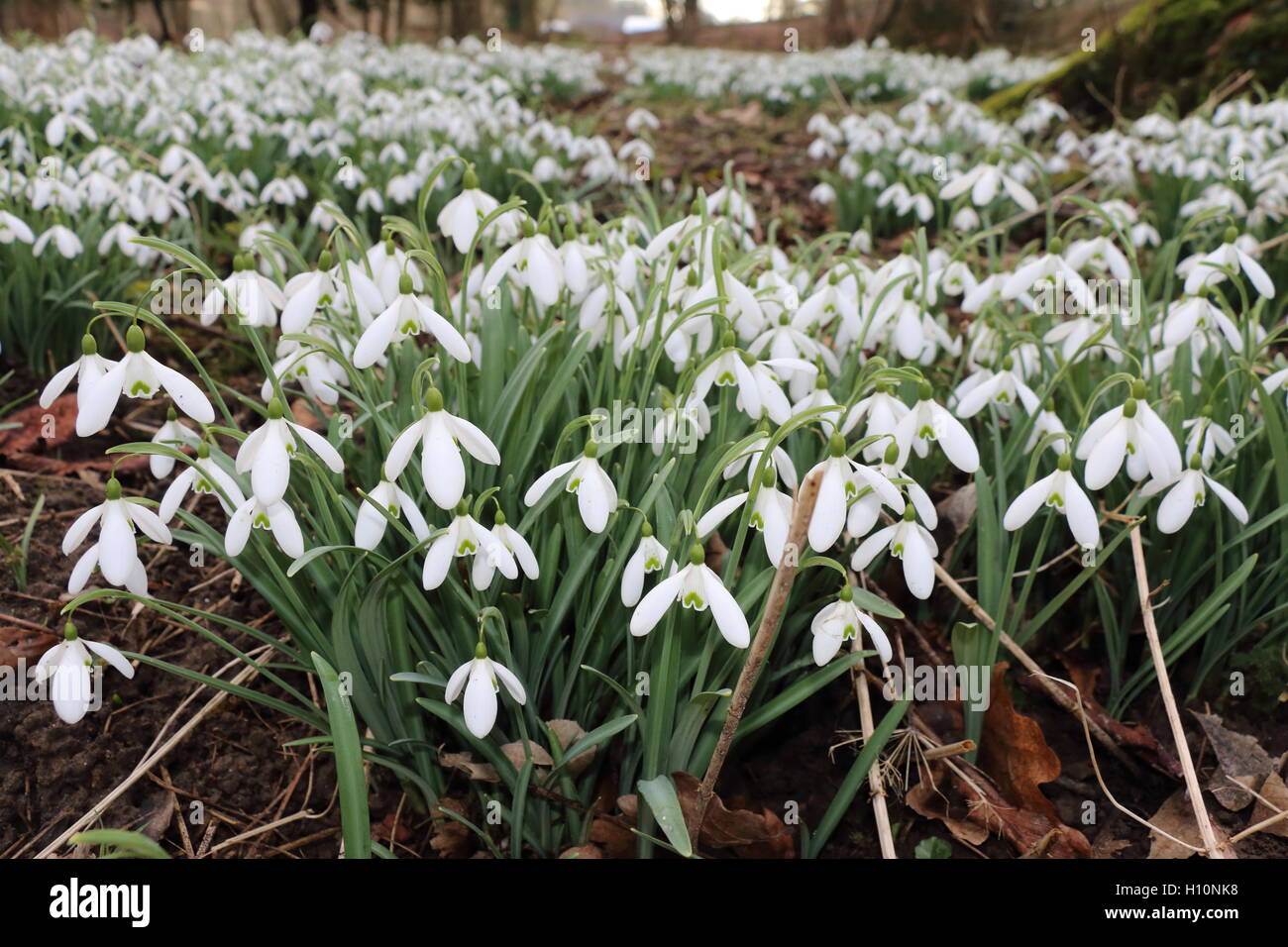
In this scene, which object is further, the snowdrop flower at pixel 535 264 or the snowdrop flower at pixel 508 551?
the snowdrop flower at pixel 535 264

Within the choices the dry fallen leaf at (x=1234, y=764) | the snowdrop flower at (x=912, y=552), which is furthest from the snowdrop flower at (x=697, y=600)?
the dry fallen leaf at (x=1234, y=764)

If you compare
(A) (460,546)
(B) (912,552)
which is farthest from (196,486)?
(B) (912,552)

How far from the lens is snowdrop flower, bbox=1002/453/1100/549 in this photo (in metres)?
1.23

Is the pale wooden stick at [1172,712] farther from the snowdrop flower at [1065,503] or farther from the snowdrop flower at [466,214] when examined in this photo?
the snowdrop flower at [466,214]

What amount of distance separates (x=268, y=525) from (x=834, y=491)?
2.11 ft

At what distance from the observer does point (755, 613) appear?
1.31 metres

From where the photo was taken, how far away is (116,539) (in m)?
1.09

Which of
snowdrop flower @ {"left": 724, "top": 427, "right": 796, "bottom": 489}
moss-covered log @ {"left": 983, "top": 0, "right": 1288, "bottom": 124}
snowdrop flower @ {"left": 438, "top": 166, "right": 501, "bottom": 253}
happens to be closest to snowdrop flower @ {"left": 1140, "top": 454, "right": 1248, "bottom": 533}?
snowdrop flower @ {"left": 724, "top": 427, "right": 796, "bottom": 489}

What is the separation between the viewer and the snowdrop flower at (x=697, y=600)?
1061 mm

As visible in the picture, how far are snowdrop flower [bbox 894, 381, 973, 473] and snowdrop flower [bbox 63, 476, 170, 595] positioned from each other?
924 millimetres

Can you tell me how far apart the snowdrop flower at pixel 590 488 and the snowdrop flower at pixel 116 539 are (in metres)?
0.45

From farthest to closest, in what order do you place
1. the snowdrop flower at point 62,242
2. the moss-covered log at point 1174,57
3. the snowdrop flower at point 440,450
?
the moss-covered log at point 1174,57
the snowdrop flower at point 62,242
the snowdrop flower at point 440,450

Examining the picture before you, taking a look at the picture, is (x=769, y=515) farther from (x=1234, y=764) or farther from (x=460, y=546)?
(x=1234, y=764)

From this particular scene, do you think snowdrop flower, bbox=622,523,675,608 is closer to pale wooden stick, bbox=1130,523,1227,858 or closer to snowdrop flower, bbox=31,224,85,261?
pale wooden stick, bbox=1130,523,1227,858
